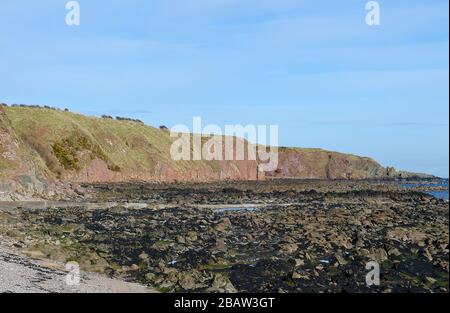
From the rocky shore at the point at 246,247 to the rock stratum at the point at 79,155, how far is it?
17926 millimetres

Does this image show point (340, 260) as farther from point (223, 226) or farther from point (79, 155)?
point (79, 155)

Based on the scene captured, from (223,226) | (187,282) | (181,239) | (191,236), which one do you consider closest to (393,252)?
(187,282)

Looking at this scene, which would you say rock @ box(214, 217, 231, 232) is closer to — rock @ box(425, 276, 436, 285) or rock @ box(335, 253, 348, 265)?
rock @ box(335, 253, 348, 265)

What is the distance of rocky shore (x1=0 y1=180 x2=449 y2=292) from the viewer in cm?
2469

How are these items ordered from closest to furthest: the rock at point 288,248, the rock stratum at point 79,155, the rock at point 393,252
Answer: the rock at point 393,252
the rock at point 288,248
the rock stratum at point 79,155

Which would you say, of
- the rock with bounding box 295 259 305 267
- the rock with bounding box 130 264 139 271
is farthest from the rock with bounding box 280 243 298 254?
the rock with bounding box 130 264 139 271

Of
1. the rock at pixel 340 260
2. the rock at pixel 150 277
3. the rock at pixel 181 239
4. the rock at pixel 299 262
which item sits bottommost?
the rock at pixel 150 277

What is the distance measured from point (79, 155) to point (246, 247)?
89.3 m

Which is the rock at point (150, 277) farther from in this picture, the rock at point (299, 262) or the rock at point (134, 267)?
the rock at point (299, 262)

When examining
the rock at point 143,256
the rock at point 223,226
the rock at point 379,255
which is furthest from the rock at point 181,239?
the rock at point 379,255

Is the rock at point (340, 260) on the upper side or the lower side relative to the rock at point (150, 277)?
upper

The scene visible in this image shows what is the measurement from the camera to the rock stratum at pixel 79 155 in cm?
7006

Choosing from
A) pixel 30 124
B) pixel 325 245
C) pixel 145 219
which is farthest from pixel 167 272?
pixel 30 124

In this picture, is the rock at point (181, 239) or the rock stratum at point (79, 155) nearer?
the rock at point (181, 239)
